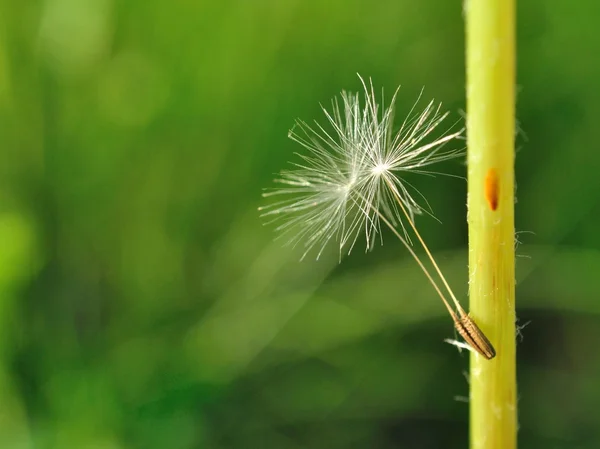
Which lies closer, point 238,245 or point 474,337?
point 474,337

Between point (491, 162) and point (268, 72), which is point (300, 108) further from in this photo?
point (491, 162)

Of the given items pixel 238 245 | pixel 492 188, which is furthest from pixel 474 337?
pixel 238 245

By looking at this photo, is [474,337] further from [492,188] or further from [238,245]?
[238,245]

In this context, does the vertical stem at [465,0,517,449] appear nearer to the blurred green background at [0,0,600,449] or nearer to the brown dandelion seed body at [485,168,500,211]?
the brown dandelion seed body at [485,168,500,211]

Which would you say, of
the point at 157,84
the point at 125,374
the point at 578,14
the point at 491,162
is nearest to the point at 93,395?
the point at 125,374

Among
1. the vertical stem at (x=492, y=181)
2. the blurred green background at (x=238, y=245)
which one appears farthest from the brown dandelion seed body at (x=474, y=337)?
the blurred green background at (x=238, y=245)

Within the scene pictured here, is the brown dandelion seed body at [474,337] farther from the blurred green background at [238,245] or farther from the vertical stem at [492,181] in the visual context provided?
the blurred green background at [238,245]
